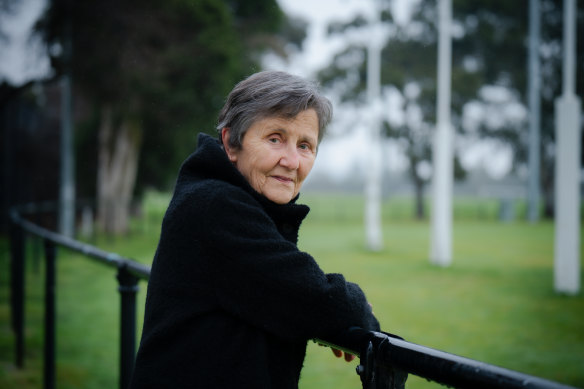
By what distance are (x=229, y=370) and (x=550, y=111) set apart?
34.1 metres

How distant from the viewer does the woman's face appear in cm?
133

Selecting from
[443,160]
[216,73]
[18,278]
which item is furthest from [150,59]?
[18,278]

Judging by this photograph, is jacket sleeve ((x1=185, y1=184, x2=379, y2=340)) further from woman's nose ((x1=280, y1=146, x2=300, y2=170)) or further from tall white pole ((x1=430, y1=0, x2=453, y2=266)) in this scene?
tall white pole ((x1=430, y1=0, x2=453, y2=266))

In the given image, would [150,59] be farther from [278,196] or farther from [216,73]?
[278,196]

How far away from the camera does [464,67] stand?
30.0 metres

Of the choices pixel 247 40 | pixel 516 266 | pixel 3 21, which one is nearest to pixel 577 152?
pixel 516 266

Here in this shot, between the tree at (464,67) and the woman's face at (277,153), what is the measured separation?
989 inches

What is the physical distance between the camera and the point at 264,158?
1337 mm

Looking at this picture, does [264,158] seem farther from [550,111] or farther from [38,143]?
[550,111]

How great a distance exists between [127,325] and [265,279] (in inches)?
46.7

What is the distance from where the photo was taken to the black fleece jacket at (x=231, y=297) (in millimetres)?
1182

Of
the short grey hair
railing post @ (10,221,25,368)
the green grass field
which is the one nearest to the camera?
the short grey hair

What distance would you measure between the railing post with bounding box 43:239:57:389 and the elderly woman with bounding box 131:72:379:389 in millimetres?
2354

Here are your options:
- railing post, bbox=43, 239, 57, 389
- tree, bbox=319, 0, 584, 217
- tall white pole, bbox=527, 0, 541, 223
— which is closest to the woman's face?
railing post, bbox=43, 239, 57, 389
